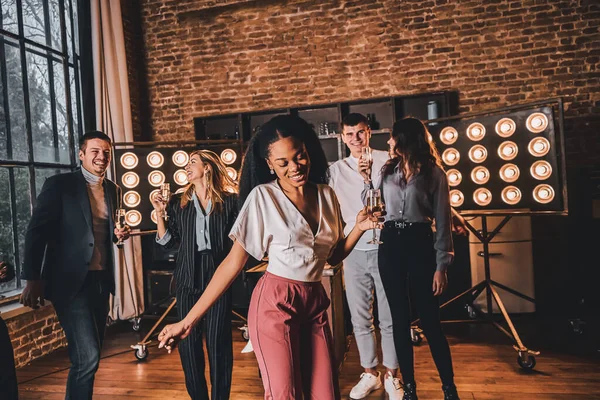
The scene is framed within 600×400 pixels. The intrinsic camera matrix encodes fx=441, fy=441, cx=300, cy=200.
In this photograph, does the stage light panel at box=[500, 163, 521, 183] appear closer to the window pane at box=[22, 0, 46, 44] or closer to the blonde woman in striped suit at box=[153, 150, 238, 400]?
the blonde woman in striped suit at box=[153, 150, 238, 400]

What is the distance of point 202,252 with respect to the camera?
8.04 ft

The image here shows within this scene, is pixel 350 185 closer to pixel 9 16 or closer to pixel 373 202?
pixel 373 202

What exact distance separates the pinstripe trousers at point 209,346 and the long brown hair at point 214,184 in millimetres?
348

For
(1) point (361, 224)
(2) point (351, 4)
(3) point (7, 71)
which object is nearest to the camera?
(1) point (361, 224)

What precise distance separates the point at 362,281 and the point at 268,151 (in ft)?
5.01

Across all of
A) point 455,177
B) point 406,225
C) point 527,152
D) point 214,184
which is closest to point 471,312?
point 455,177

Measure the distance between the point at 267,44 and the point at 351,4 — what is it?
1.04 metres

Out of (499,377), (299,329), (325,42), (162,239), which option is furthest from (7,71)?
(499,377)

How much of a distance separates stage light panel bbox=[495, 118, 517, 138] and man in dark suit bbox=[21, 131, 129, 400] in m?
2.75

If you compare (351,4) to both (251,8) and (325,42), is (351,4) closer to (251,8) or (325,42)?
(325,42)

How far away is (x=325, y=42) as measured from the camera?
4.97 metres

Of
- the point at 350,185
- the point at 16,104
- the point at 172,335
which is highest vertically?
the point at 16,104

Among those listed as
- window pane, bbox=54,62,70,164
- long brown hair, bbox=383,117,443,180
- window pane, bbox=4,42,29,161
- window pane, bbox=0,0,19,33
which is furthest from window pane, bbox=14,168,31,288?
long brown hair, bbox=383,117,443,180

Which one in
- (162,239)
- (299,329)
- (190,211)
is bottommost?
(299,329)
